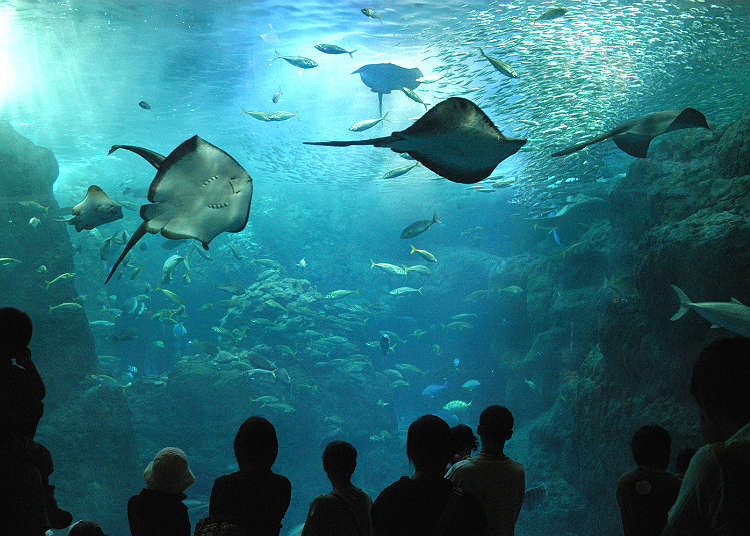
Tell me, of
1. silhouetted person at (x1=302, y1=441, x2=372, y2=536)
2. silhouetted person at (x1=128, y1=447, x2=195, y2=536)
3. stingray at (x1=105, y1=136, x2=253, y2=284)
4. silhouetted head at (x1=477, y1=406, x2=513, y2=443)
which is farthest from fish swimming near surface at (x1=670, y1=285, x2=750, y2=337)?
silhouetted person at (x1=128, y1=447, x2=195, y2=536)

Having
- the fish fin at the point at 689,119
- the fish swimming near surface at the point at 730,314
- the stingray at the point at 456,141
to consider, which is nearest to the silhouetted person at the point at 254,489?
the stingray at the point at 456,141

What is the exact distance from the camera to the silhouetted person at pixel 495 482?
2127 mm

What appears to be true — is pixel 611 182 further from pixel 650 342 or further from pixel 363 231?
pixel 363 231

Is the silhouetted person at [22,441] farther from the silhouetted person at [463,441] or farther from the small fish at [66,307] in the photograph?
the small fish at [66,307]

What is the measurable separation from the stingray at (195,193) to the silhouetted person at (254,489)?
4.53ft

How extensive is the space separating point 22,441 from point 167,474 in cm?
65

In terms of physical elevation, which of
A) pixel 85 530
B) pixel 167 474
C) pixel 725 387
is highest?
pixel 725 387

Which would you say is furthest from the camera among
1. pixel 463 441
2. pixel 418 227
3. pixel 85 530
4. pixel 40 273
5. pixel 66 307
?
pixel 418 227

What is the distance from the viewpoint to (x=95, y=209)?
391 centimetres

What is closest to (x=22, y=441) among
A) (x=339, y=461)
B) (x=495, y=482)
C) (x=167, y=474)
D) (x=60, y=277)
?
(x=167, y=474)

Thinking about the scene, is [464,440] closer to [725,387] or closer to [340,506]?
[340,506]

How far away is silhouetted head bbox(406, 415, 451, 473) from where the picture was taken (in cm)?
184

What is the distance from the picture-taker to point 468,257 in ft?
69.1

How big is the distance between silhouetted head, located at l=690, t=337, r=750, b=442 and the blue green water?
1026cm
